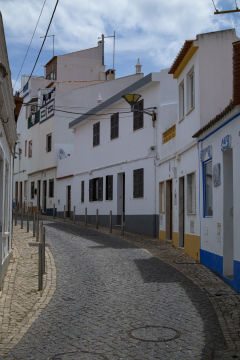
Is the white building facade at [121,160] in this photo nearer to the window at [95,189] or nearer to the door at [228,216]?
the window at [95,189]

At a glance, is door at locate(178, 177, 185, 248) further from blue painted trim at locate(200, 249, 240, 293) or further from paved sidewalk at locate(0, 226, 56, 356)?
paved sidewalk at locate(0, 226, 56, 356)

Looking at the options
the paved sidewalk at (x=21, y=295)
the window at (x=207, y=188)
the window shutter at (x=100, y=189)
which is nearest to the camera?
the paved sidewalk at (x=21, y=295)

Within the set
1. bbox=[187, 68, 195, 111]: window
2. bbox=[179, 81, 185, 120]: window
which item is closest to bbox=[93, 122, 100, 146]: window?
Answer: bbox=[179, 81, 185, 120]: window

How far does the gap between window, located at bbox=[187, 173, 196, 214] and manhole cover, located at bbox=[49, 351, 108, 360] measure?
27.2ft

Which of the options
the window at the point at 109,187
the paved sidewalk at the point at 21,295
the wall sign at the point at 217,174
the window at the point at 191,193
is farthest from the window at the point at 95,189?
the wall sign at the point at 217,174

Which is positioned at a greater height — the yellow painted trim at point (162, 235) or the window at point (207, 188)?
the window at point (207, 188)

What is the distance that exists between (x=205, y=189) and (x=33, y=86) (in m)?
28.8

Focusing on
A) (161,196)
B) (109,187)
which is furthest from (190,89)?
(109,187)

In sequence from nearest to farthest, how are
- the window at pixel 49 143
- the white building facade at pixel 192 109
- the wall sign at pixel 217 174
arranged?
1. the wall sign at pixel 217 174
2. the white building facade at pixel 192 109
3. the window at pixel 49 143

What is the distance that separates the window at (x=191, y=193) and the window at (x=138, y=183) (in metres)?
6.06

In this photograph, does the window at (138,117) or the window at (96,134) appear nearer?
the window at (138,117)

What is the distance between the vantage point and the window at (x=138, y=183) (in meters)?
20.1

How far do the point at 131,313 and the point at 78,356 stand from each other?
6.83 feet

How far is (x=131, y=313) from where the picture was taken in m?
7.52
